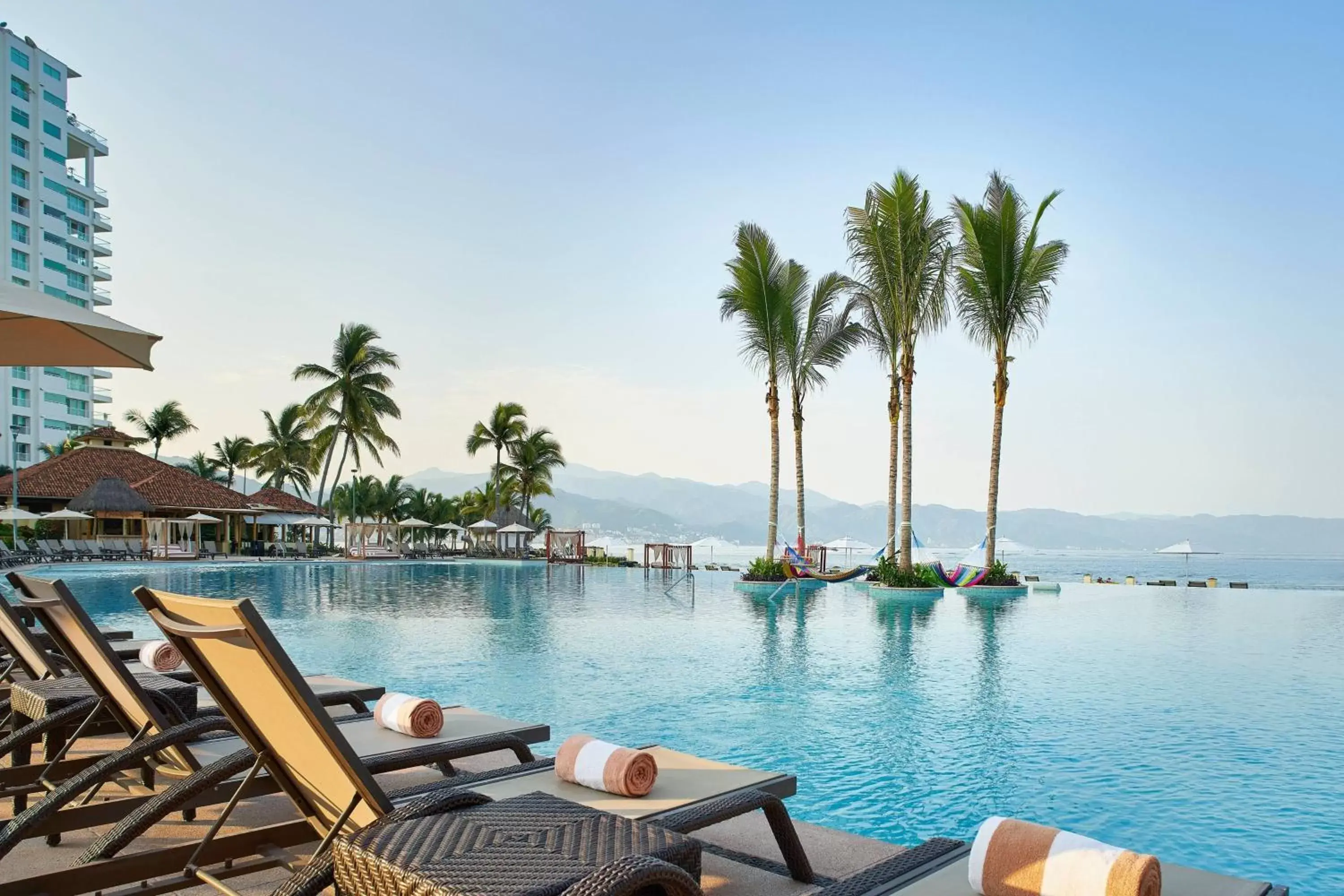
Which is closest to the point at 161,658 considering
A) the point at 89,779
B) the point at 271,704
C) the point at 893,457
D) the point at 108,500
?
the point at 89,779

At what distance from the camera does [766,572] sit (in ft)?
66.6

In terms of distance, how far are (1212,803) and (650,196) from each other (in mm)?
18414

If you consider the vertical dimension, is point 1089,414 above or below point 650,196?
below

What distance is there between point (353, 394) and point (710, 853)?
105 feet

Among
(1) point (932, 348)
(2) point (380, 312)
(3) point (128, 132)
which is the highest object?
(3) point (128, 132)

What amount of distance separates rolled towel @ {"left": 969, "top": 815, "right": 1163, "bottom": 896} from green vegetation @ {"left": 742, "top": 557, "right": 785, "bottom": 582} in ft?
60.0

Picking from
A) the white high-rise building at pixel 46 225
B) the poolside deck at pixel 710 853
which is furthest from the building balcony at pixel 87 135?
the poolside deck at pixel 710 853

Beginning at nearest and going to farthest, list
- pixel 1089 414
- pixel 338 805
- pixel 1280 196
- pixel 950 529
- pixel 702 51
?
pixel 338 805 < pixel 702 51 < pixel 1280 196 < pixel 1089 414 < pixel 950 529

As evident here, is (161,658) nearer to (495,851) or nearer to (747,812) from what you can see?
(747,812)

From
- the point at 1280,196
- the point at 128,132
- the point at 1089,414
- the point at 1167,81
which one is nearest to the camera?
the point at 1167,81

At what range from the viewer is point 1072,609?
15453 mm

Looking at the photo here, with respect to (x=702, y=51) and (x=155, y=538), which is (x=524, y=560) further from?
(x=702, y=51)

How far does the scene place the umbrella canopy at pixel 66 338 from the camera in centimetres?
357

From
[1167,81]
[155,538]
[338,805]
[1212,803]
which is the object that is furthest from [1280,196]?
[155,538]
